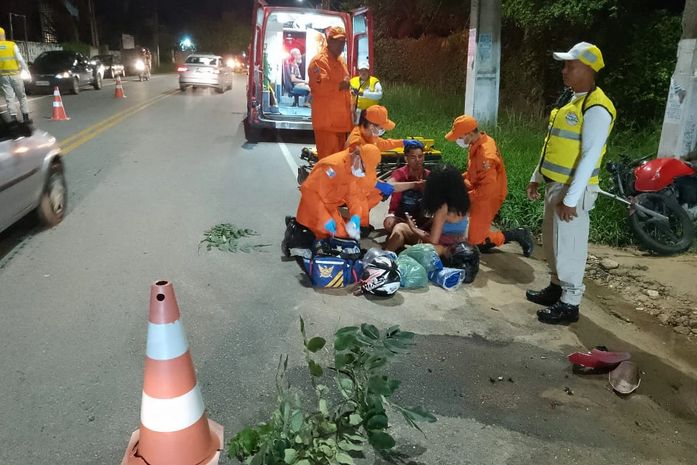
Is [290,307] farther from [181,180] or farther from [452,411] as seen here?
[181,180]

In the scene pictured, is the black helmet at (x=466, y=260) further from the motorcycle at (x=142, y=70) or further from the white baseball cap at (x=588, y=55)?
the motorcycle at (x=142, y=70)

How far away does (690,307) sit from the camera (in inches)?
181

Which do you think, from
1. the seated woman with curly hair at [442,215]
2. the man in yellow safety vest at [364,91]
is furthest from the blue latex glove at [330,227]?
the man in yellow safety vest at [364,91]

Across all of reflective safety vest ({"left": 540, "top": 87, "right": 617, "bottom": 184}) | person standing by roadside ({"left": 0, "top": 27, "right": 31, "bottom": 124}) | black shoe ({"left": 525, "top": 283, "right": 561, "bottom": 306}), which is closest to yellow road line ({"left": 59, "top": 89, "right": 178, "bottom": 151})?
person standing by roadside ({"left": 0, "top": 27, "right": 31, "bottom": 124})

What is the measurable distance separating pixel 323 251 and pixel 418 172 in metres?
1.54

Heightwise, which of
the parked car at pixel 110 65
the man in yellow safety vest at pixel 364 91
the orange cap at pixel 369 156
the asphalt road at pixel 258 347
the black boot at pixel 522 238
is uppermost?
the parked car at pixel 110 65

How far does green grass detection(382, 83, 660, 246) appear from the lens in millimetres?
6184

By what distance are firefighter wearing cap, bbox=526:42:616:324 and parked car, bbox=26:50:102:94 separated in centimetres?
2008

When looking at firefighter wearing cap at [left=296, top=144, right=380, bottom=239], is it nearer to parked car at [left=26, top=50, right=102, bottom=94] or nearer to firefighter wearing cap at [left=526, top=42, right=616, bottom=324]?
firefighter wearing cap at [left=526, top=42, right=616, bottom=324]

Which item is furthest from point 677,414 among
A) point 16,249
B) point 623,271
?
point 16,249

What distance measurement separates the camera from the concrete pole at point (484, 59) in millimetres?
10469

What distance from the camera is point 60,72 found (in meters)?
20.2

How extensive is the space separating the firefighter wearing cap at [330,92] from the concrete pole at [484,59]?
4.65 metres

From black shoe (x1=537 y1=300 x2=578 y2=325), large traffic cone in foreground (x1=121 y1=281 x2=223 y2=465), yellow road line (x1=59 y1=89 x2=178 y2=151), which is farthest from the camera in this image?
yellow road line (x1=59 y1=89 x2=178 y2=151)
